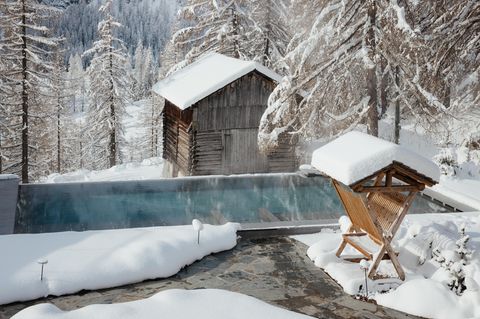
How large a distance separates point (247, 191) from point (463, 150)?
1082 centimetres

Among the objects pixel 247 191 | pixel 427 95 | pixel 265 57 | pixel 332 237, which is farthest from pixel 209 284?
pixel 265 57

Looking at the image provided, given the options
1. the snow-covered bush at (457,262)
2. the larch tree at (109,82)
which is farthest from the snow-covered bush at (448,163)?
the larch tree at (109,82)

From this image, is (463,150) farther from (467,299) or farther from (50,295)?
(50,295)

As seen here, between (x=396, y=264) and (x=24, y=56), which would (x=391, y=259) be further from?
(x=24, y=56)

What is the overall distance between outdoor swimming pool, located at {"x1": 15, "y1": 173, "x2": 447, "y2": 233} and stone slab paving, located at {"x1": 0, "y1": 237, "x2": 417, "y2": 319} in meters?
2.99

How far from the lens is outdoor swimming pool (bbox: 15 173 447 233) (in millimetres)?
12875

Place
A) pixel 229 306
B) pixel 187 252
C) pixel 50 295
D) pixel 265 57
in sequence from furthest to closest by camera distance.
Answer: pixel 265 57, pixel 187 252, pixel 50 295, pixel 229 306

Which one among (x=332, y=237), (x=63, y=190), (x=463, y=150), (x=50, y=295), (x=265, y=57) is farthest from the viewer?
(x=265, y=57)

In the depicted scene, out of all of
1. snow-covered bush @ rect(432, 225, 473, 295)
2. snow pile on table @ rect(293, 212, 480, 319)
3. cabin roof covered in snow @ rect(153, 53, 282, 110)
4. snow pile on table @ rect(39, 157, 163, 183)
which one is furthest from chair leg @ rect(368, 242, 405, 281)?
snow pile on table @ rect(39, 157, 163, 183)

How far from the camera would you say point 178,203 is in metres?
14.4

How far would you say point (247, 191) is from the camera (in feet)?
50.9

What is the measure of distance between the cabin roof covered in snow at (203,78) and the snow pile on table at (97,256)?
9.86m

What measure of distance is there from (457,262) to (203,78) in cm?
1571

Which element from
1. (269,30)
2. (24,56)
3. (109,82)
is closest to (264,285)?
(24,56)
